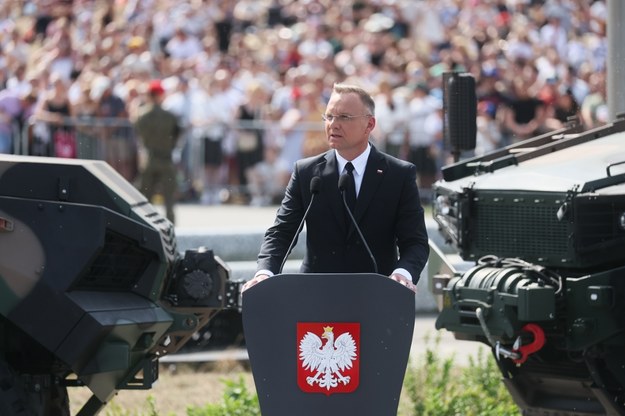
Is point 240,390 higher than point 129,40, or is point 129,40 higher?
point 129,40

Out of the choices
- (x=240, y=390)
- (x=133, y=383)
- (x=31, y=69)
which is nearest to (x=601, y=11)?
(x=31, y=69)

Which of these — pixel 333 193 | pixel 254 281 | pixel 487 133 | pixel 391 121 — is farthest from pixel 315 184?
pixel 487 133

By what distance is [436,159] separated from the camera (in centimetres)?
1864

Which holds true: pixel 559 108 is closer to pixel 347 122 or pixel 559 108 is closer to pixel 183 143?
A: pixel 183 143

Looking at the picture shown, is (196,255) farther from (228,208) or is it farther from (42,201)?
(228,208)

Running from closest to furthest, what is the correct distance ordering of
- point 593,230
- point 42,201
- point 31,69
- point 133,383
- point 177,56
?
point 42,201 → point 133,383 → point 593,230 → point 31,69 → point 177,56

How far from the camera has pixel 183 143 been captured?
18.9 m

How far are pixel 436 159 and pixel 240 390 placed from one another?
10.5 metres

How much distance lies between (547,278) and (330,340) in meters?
2.36

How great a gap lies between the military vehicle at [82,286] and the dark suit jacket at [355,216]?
89 centimetres

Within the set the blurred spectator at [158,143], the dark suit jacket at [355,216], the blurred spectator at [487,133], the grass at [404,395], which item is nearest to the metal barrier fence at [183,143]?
the blurred spectator at [158,143]

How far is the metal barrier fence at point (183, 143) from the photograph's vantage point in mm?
18344

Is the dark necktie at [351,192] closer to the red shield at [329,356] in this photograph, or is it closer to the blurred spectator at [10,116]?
the red shield at [329,356]

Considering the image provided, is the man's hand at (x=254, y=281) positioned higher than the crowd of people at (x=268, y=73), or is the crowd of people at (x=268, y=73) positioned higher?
the crowd of people at (x=268, y=73)
